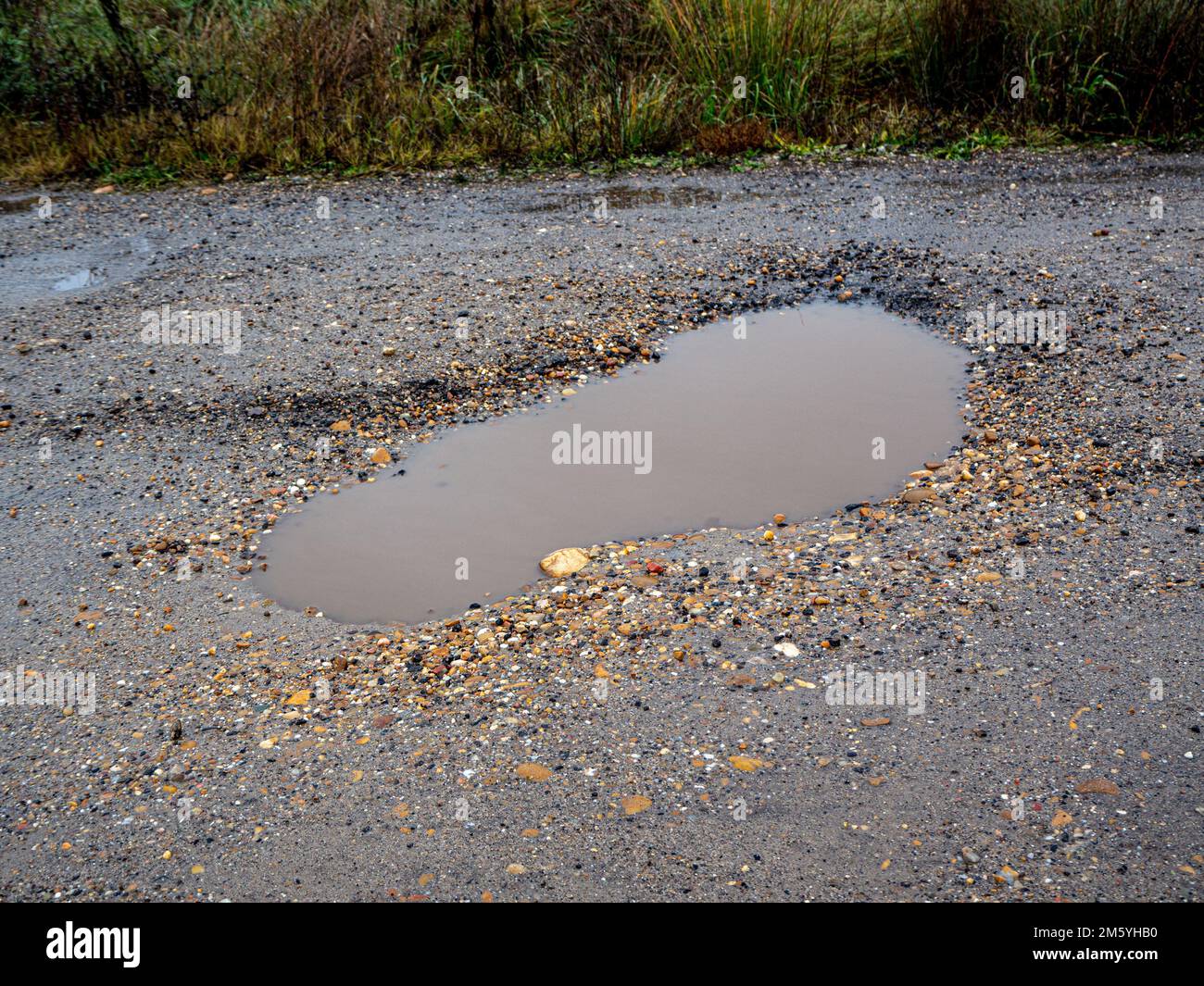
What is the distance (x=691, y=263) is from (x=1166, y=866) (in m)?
4.31

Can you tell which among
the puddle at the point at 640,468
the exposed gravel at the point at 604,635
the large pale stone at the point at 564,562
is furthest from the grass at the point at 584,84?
the large pale stone at the point at 564,562

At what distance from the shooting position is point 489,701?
10.2 feet

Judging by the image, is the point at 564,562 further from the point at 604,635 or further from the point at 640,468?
the point at 640,468

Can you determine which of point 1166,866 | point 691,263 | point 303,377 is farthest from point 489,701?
point 691,263

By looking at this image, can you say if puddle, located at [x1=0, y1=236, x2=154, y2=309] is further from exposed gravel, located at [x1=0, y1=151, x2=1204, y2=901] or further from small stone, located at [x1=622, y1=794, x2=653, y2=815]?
small stone, located at [x1=622, y1=794, x2=653, y2=815]

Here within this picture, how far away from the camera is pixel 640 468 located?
4.43 m

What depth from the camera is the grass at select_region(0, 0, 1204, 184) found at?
25.9 feet

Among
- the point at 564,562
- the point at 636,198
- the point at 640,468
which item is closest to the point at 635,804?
the point at 564,562

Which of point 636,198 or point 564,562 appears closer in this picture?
point 564,562

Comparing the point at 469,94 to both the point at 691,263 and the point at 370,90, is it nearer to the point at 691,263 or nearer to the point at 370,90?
the point at 370,90

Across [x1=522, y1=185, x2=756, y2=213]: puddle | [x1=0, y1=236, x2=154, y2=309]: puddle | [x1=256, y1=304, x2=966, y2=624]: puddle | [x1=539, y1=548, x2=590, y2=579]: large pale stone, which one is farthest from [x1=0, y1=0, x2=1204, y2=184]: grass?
[x1=539, y1=548, x2=590, y2=579]: large pale stone

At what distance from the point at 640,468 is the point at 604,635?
1.21 meters

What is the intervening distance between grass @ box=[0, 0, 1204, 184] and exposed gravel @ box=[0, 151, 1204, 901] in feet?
7.65

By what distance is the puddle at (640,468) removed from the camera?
12.5 feet
